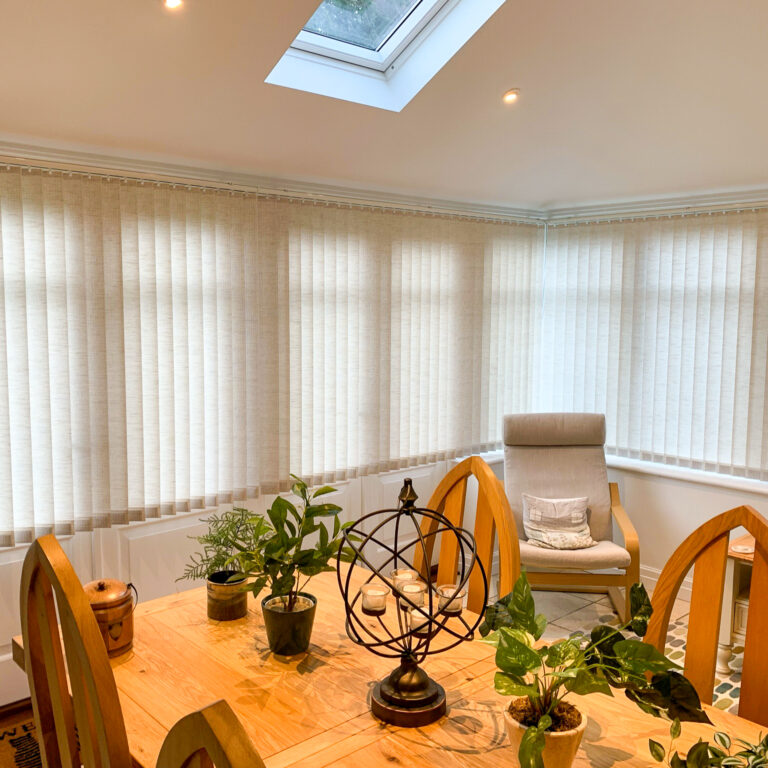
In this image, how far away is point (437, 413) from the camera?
4566 millimetres

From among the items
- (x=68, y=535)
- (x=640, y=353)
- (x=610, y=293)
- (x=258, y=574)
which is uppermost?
(x=610, y=293)

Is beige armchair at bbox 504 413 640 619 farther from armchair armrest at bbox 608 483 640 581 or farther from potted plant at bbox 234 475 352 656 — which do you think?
potted plant at bbox 234 475 352 656

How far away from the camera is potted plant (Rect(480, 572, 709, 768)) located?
45.8 inches

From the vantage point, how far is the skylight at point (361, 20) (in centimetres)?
309

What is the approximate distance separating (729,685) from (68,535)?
291 cm

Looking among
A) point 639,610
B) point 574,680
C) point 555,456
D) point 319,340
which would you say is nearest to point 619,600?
point 555,456

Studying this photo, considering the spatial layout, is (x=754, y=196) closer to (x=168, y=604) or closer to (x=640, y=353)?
(x=640, y=353)

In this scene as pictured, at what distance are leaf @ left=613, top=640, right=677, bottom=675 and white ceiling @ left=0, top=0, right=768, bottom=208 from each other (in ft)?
7.12

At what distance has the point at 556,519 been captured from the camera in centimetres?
421

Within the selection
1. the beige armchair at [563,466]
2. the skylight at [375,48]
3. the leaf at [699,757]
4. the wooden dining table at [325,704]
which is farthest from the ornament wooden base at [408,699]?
the beige armchair at [563,466]

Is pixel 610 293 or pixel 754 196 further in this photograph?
pixel 610 293

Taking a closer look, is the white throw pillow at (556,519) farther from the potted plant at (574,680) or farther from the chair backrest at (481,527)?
the potted plant at (574,680)

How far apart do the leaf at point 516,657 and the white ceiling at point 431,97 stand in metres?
2.11

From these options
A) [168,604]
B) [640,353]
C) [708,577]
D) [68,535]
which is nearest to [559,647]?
[708,577]
